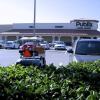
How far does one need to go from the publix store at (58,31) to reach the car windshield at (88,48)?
6516cm

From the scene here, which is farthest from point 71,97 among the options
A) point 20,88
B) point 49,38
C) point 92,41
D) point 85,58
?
point 49,38

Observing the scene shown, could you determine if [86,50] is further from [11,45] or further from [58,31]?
[58,31]

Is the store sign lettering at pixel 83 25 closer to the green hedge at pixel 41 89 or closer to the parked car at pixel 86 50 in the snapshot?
the parked car at pixel 86 50

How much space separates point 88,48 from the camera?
1595 cm

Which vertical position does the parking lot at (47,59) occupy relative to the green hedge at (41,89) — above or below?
below

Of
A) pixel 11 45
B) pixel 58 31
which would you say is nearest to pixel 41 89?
pixel 11 45

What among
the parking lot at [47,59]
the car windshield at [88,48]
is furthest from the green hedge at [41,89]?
the parking lot at [47,59]

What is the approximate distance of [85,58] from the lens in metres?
15.0

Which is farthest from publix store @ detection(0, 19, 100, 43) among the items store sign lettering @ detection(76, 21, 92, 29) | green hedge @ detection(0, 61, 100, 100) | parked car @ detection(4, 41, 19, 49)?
green hedge @ detection(0, 61, 100, 100)

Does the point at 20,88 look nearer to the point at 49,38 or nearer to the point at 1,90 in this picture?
the point at 1,90

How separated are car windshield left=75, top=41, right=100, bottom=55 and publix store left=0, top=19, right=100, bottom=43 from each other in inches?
2565

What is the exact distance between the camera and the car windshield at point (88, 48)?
1575 centimetres

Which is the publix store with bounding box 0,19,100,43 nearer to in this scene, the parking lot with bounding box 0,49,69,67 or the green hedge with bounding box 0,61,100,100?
the parking lot with bounding box 0,49,69,67

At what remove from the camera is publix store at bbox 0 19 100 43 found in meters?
82.8
